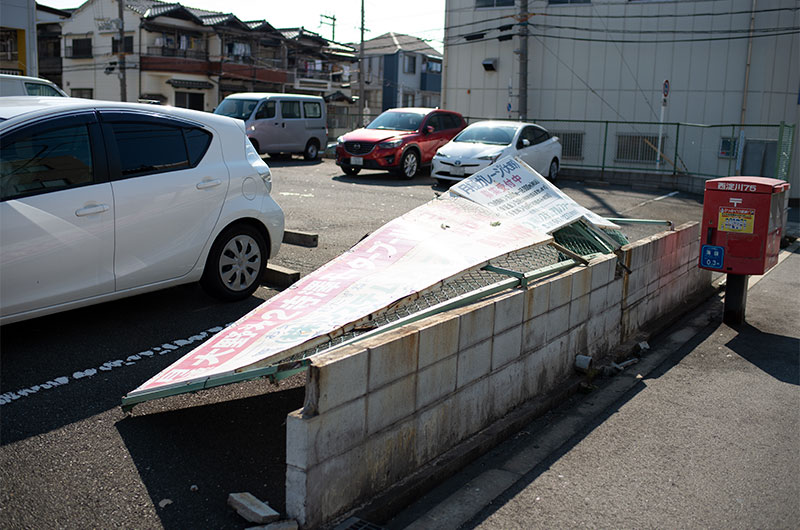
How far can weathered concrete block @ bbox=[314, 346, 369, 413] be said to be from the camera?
2.94 meters

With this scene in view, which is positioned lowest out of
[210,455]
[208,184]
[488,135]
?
[210,455]

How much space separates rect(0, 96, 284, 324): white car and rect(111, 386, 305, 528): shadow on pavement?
1.36m

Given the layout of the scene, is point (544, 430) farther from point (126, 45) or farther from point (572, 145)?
point (126, 45)

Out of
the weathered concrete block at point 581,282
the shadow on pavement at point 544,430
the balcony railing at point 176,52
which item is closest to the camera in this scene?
the shadow on pavement at point 544,430

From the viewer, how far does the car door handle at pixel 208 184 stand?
221 inches

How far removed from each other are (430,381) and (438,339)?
219 millimetres

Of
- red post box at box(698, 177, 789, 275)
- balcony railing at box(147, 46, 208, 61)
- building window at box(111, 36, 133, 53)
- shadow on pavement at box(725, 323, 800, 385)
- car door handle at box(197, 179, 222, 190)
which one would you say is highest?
building window at box(111, 36, 133, 53)

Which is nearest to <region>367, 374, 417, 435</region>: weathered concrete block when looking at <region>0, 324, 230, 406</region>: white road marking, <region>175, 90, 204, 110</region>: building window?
<region>0, 324, 230, 406</region>: white road marking

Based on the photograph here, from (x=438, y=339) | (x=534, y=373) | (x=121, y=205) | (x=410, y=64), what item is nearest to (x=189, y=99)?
(x=410, y=64)

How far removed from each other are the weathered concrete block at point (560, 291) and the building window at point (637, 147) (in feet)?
58.0

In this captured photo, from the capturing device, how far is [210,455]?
3.62 meters

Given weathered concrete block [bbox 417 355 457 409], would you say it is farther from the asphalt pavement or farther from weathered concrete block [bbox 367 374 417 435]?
the asphalt pavement

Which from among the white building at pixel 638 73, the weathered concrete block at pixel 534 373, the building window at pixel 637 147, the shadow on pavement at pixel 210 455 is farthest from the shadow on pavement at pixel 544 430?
the building window at pixel 637 147

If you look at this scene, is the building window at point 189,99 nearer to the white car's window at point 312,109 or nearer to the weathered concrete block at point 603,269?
the white car's window at point 312,109
